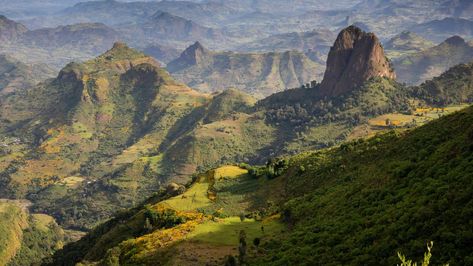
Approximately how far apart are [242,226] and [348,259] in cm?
3975

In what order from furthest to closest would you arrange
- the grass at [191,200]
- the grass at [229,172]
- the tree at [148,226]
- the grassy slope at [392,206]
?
the grass at [229,172], the grass at [191,200], the tree at [148,226], the grassy slope at [392,206]

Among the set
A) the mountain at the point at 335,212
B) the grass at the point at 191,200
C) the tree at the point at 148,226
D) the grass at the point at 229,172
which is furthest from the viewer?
the grass at the point at 229,172

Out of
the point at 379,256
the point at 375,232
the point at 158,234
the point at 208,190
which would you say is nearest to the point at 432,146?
the point at 375,232

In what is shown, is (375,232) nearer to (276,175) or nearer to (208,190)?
(276,175)

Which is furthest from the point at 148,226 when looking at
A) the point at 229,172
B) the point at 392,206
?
the point at 392,206

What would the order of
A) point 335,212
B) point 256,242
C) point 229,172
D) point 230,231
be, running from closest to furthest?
point 335,212
point 256,242
point 230,231
point 229,172

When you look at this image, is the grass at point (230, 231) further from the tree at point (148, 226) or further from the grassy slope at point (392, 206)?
the tree at point (148, 226)

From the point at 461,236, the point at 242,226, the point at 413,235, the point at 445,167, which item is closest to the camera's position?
the point at 461,236

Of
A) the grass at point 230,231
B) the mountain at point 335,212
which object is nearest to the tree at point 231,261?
the mountain at point 335,212

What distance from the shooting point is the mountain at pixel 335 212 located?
50.3 meters

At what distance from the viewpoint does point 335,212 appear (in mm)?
71688

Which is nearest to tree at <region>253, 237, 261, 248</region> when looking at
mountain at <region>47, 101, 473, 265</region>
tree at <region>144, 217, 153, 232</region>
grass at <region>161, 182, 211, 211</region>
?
mountain at <region>47, 101, 473, 265</region>

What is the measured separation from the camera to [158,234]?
9381 centimetres

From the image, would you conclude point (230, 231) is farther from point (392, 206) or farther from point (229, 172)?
point (229, 172)
